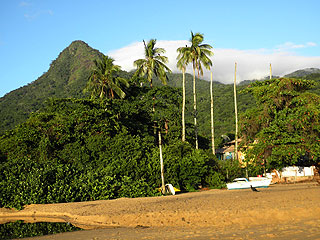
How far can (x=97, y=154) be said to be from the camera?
24922 mm

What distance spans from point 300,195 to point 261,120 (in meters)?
11.2

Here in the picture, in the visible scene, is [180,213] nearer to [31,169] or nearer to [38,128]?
[31,169]

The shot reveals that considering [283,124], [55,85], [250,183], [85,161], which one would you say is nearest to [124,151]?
[85,161]

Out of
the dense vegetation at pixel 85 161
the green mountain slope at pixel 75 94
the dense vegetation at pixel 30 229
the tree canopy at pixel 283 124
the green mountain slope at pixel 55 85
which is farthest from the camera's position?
the green mountain slope at pixel 55 85

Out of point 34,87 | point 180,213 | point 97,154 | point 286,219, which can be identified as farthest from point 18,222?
point 34,87

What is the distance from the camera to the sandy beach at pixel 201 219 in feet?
34.5

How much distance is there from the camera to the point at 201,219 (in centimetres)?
1334

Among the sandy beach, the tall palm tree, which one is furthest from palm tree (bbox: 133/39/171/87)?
the sandy beach

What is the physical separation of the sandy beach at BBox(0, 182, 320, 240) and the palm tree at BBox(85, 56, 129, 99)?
1780cm

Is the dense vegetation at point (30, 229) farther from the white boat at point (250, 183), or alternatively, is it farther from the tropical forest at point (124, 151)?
the white boat at point (250, 183)

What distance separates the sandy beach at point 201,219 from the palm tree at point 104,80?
17.8 meters

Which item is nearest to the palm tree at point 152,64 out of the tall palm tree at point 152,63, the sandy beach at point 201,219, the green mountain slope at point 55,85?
the tall palm tree at point 152,63

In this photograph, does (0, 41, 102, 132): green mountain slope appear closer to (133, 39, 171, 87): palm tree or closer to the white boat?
(133, 39, 171, 87): palm tree

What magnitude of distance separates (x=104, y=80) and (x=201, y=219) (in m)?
23.8
